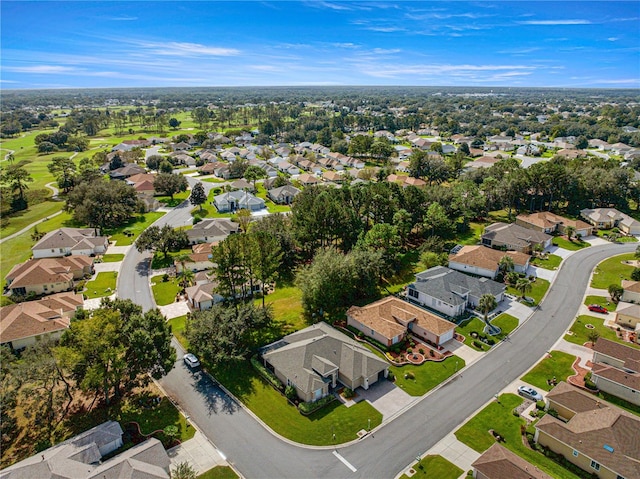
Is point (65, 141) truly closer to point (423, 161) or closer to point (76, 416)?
point (423, 161)

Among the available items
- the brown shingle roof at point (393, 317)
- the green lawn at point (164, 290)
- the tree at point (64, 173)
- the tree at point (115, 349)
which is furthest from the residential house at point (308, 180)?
the tree at point (115, 349)

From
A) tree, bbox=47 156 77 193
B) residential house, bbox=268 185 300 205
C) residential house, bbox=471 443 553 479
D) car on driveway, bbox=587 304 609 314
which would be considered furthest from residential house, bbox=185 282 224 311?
tree, bbox=47 156 77 193

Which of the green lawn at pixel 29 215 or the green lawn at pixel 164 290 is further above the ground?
the green lawn at pixel 29 215

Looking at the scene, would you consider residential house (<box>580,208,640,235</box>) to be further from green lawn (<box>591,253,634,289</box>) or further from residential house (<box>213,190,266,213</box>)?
residential house (<box>213,190,266,213</box>)

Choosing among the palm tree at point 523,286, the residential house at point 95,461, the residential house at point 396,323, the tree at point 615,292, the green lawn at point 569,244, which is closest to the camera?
the residential house at point 95,461

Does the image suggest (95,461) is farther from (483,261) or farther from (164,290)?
(483,261)

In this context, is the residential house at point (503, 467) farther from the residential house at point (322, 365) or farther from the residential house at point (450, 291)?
the residential house at point (450, 291)

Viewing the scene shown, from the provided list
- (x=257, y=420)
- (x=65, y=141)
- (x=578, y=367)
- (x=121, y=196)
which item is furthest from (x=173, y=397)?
(x=65, y=141)
